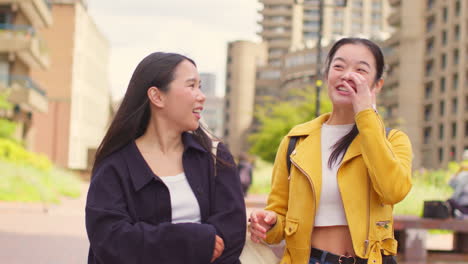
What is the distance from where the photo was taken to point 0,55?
4112cm

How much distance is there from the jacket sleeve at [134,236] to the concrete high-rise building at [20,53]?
37.7m

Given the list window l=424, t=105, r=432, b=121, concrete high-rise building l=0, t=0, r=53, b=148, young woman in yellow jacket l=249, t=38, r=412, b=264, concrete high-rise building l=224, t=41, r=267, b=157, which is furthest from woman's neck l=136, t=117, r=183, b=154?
concrete high-rise building l=224, t=41, r=267, b=157

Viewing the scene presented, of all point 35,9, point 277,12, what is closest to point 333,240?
point 35,9

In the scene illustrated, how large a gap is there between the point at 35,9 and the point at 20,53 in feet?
12.9

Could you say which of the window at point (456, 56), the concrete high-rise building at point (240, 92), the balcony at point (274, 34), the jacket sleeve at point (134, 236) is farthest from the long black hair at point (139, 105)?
the balcony at point (274, 34)

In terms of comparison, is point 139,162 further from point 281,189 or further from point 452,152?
point 452,152

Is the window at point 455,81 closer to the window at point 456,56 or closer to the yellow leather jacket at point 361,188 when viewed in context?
the window at point 456,56

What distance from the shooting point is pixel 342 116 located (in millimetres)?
3559

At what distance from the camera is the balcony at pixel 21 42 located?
39375 mm

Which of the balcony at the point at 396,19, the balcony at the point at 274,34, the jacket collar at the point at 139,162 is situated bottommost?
the jacket collar at the point at 139,162

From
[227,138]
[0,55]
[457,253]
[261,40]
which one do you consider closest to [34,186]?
[457,253]

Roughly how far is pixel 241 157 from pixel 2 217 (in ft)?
36.2

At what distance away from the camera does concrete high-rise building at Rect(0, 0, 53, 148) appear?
130 feet

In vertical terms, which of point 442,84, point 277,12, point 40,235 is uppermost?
point 277,12
